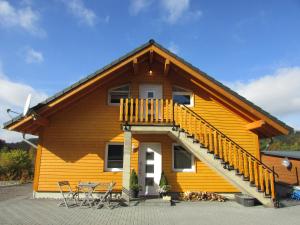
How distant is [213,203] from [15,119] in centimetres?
845

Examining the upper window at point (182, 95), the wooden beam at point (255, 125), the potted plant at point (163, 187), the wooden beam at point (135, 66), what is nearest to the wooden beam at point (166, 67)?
the upper window at point (182, 95)

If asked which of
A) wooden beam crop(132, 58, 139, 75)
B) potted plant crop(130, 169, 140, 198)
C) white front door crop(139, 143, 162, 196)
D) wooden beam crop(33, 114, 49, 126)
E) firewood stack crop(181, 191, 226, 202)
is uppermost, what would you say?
wooden beam crop(132, 58, 139, 75)

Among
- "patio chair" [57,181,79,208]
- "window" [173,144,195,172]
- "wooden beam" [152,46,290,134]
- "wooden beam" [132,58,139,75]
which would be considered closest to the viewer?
"patio chair" [57,181,79,208]

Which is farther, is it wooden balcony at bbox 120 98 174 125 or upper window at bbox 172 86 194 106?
upper window at bbox 172 86 194 106

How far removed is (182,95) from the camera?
43.1 ft

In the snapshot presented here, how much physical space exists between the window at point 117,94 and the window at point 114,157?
2.02m

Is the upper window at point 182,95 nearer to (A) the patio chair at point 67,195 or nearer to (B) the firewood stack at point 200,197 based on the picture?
(B) the firewood stack at point 200,197

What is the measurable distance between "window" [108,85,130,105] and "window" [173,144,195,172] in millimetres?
3328

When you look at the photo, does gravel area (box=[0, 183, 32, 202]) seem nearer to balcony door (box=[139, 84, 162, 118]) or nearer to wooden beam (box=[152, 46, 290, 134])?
balcony door (box=[139, 84, 162, 118])

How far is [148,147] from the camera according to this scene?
483 inches

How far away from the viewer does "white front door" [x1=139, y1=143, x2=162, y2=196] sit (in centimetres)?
1194

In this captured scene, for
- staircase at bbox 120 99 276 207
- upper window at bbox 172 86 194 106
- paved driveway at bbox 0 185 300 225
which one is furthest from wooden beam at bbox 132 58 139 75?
paved driveway at bbox 0 185 300 225

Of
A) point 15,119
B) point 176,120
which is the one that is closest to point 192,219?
point 176,120

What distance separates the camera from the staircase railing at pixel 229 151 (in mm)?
9852
